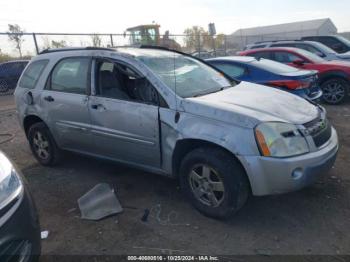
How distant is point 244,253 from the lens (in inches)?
106

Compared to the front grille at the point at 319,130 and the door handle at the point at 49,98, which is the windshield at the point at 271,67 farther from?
the door handle at the point at 49,98

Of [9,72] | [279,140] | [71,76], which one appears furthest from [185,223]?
[9,72]

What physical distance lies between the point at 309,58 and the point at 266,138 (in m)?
6.62

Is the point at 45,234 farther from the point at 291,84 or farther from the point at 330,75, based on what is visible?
the point at 330,75

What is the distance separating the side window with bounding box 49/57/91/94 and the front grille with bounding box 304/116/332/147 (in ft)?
8.67

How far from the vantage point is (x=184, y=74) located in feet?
12.4

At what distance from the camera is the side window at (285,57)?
8.55m

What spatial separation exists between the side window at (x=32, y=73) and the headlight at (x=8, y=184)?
2519 mm

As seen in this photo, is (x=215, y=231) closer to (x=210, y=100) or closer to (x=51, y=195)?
(x=210, y=100)

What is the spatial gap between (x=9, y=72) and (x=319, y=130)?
14.2 meters

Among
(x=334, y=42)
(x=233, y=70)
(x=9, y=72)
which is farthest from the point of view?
(x=9, y=72)

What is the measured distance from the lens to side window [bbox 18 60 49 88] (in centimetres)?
460

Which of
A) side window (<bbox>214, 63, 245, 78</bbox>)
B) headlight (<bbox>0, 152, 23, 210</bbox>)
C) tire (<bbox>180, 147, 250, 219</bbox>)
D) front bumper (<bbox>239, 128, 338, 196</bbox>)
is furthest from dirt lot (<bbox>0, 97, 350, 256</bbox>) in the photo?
Result: side window (<bbox>214, 63, 245, 78</bbox>)

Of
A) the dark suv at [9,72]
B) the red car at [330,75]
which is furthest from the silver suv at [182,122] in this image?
the dark suv at [9,72]
